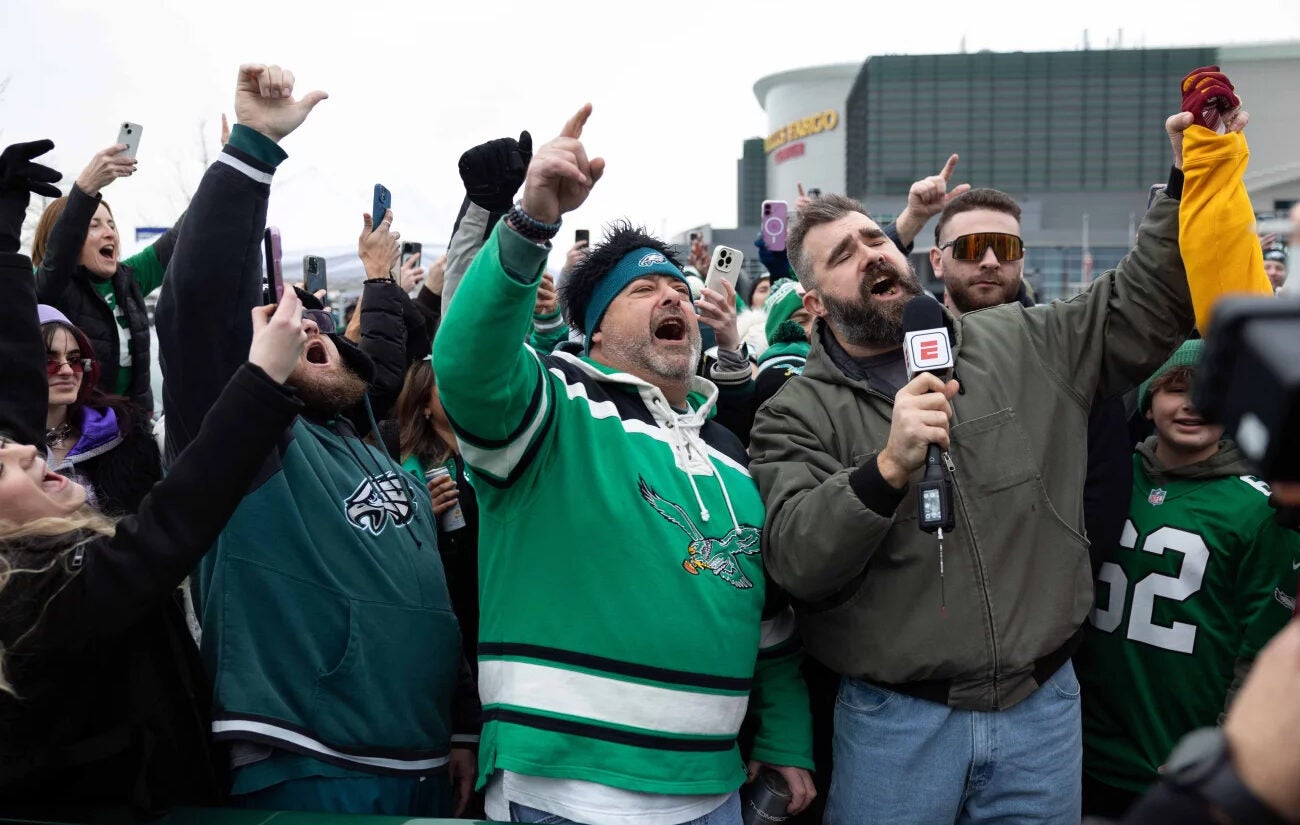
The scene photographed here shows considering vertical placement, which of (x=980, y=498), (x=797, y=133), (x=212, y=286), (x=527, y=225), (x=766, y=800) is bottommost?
(x=766, y=800)

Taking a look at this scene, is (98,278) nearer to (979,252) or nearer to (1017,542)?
(979,252)

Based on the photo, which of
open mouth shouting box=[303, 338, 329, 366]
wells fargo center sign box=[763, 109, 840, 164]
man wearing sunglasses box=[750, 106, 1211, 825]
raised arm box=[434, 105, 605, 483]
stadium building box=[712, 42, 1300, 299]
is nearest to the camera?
raised arm box=[434, 105, 605, 483]

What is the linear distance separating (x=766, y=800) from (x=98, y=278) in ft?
13.8

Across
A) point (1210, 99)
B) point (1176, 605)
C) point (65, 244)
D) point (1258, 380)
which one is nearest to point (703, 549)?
point (1176, 605)

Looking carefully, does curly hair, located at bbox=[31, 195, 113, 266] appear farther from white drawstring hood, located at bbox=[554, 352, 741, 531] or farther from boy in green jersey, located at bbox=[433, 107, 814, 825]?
boy in green jersey, located at bbox=[433, 107, 814, 825]

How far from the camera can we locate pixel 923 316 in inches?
A: 96.1

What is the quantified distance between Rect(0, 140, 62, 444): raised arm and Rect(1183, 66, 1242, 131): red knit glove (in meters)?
2.94

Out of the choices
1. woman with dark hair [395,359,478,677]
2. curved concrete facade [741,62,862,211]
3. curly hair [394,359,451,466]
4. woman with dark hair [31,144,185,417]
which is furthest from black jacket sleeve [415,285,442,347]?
curved concrete facade [741,62,862,211]

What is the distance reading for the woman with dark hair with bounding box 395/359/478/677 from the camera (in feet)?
11.6

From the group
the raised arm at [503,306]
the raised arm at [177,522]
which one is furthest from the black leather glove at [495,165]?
the raised arm at [177,522]

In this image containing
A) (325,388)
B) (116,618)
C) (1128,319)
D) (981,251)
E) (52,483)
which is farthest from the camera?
(981,251)

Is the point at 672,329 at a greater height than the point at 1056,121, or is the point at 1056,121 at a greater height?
the point at 1056,121

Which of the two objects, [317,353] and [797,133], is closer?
[317,353]

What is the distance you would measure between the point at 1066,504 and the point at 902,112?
6292 centimetres
